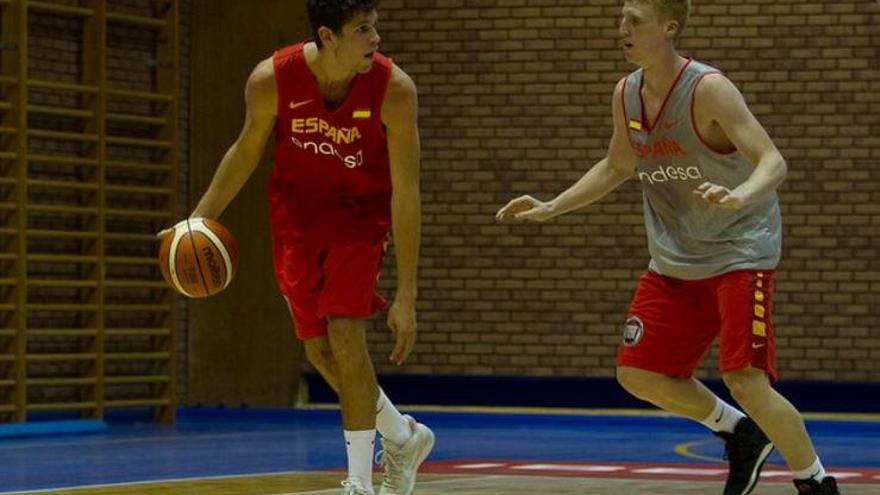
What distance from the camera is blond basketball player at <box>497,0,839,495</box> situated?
19.1ft

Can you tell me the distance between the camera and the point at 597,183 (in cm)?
639

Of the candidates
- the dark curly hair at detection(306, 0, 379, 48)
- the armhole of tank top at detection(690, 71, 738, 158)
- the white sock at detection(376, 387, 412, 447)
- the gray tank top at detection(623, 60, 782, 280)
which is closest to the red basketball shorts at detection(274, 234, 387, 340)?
the white sock at detection(376, 387, 412, 447)

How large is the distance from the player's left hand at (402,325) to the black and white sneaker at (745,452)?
1.18 meters

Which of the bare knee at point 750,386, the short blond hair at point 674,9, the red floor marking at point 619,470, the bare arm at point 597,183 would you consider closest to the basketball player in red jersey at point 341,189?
the bare arm at point 597,183

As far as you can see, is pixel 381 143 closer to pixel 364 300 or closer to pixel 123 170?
pixel 364 300

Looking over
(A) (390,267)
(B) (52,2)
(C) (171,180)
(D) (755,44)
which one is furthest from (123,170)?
(D) (755,44)

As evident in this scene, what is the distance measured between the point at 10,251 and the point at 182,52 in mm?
3136

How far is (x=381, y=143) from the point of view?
6137 mm

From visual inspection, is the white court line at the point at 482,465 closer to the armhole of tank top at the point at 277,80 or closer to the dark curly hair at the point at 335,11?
the armhole of tank top at the point at 277,80

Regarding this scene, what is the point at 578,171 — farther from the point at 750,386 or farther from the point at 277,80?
the point at 750,386

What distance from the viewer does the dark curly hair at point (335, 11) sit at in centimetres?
589

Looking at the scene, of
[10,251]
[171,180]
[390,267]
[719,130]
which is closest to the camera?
[719,130]

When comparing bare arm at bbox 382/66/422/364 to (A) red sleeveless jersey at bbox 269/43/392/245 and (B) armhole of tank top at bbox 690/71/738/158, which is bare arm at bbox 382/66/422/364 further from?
(B) armhole of tank top at bbox 690/71/738/158

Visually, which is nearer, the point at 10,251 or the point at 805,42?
the point at 10,251
